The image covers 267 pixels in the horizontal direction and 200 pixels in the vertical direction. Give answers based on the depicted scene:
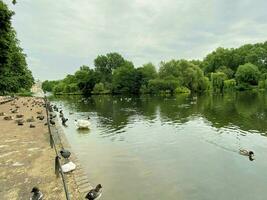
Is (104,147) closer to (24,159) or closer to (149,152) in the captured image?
(149,152)

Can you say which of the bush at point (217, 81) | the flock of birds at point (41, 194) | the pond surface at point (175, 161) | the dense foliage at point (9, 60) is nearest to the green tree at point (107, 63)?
the bush at point (217, 81)

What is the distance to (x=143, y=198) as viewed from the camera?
32.5 ft

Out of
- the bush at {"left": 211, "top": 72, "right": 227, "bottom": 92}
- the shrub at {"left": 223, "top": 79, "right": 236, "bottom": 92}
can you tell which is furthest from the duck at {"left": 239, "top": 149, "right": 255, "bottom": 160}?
the shrub at {"left": 223, "top": 79, "right": 236, "bottom": 92}

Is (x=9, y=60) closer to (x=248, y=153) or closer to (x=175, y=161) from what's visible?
(x=175, y=161)

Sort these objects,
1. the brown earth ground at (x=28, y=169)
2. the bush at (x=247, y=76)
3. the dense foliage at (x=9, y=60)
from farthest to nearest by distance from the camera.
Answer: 1. the bush at (x=247, y=76)
2. the dense foliage at (x=9, y=60)
3. the brown earth ground at (x=28, y=169)

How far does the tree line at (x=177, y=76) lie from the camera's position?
304 ft

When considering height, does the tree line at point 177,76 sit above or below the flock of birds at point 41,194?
above

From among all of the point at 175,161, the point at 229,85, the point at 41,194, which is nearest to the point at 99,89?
the point at 229,85

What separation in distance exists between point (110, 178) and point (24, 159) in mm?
3970

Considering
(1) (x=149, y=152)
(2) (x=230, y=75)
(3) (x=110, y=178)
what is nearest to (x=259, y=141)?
(1) (x=149, y=152)

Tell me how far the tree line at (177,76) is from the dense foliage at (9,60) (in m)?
45.3

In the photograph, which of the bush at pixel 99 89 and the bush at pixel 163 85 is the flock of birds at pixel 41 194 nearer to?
the bush at pixel 163 85

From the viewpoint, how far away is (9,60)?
44938mm

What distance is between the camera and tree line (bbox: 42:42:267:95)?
92625 mm
